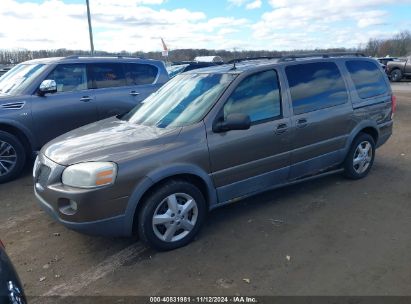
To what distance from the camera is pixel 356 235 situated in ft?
13.2

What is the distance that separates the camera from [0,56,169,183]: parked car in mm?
6082

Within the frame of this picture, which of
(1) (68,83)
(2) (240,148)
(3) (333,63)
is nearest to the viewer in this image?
(2) (240,148)

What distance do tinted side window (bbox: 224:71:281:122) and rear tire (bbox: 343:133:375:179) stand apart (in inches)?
64.8

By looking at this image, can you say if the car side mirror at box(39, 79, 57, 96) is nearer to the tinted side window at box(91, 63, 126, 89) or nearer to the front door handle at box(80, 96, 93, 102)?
the front door handle at box(80, 96, 93, 102)

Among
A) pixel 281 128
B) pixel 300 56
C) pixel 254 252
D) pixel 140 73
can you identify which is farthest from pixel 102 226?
pixel 140 73

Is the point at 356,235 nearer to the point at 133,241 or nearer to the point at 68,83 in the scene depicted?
the point at 133,241

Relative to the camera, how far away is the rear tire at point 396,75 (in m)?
24.4

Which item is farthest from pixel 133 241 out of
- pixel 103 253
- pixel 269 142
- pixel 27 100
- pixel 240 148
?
pixel 27 100

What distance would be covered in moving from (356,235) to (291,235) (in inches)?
25.9

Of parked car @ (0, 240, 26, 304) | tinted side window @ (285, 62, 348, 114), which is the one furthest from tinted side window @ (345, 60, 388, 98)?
parked car @ (0, 240, 26, 304)

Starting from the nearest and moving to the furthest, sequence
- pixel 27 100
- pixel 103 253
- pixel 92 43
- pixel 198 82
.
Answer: pixel 103 253
pixel 198 82
pixel 27 100
pixel 92 43

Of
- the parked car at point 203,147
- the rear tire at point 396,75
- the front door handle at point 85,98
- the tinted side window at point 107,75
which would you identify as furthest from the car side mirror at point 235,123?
the rear tire at point 396,75

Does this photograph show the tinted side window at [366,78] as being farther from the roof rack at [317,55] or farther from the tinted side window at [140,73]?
the tinted side window at [140,73]

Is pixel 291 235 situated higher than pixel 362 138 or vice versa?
pixel 362 138
